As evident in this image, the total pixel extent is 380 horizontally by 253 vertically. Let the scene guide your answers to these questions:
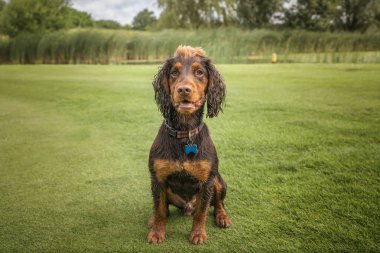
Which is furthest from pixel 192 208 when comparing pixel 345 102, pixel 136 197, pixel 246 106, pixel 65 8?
pixel 65 8

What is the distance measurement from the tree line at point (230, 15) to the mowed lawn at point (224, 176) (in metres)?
34.6

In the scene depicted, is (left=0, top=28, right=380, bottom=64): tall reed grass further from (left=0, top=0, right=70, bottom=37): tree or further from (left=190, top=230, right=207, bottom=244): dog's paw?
(left=190, top=230, right=207, bottom=244): dog's paw

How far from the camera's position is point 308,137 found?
214 inches

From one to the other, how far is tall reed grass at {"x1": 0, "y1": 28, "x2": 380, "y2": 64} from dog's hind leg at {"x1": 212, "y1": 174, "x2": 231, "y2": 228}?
1737cm

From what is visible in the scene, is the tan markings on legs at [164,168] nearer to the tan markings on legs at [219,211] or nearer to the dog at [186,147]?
the dog at [186,147]

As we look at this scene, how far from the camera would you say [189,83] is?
2.65 meters

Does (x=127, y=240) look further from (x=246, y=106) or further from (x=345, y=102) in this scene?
(x=345, y=102)

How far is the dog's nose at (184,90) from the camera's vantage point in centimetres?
259

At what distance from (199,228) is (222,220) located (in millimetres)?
277

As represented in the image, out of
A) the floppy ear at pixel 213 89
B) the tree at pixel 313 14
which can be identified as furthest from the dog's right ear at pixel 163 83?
the tree at pixel 313 14

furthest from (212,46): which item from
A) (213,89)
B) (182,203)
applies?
(182,203)

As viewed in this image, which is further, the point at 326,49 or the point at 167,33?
the point at 167,33

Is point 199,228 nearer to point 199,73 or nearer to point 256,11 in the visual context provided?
point 199,73

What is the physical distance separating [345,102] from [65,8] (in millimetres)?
42913
